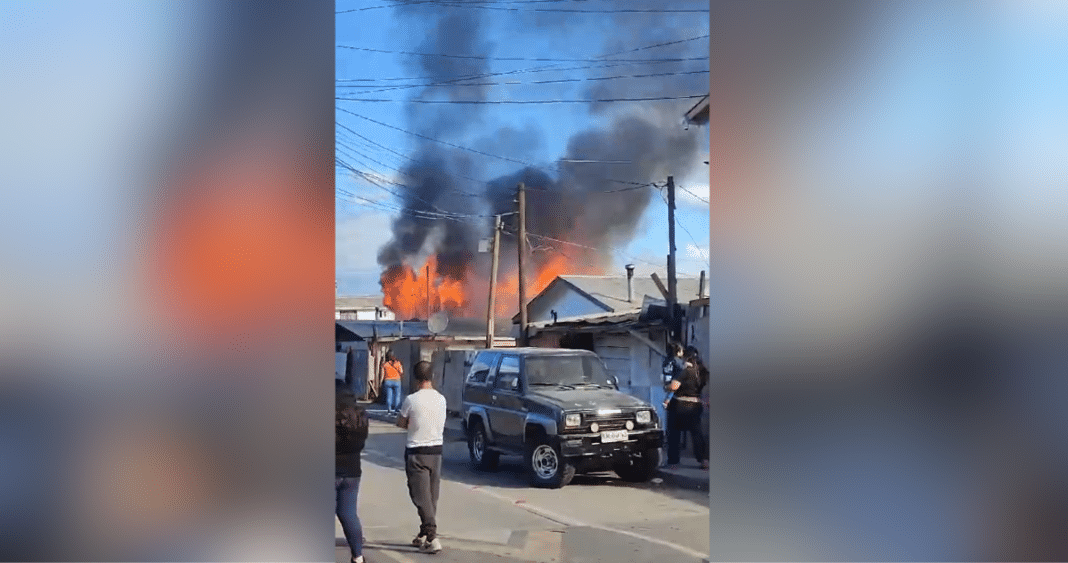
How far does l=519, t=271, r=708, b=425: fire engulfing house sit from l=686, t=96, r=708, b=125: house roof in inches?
25.8

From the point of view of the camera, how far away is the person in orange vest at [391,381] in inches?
109

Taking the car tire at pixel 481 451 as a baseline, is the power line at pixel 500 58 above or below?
above

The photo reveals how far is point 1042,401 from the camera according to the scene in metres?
2.71

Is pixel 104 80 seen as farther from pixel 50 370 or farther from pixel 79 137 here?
pixel 50 370

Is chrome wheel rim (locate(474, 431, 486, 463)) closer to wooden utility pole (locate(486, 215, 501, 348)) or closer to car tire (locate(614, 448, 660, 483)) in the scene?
wooden utility pole (locate(486, 215, 501, 348))

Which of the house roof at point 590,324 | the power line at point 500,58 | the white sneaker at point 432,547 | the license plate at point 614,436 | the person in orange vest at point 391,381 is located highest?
the power line at point 500,58

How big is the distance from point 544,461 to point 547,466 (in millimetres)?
24

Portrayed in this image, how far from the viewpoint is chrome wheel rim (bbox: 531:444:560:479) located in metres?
2.88

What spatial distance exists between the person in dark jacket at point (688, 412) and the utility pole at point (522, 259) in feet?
2.09

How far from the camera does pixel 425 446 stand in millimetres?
2816

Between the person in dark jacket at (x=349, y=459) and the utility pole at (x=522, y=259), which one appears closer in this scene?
the person in dark jacket at (x=349, y=459)

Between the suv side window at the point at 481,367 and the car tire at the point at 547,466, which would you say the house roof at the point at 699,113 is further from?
the car tire at the point at 547,466

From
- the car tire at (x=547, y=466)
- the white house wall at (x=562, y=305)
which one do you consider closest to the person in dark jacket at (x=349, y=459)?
the car tire at (x=547, y=466)

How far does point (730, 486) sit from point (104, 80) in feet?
9.41
